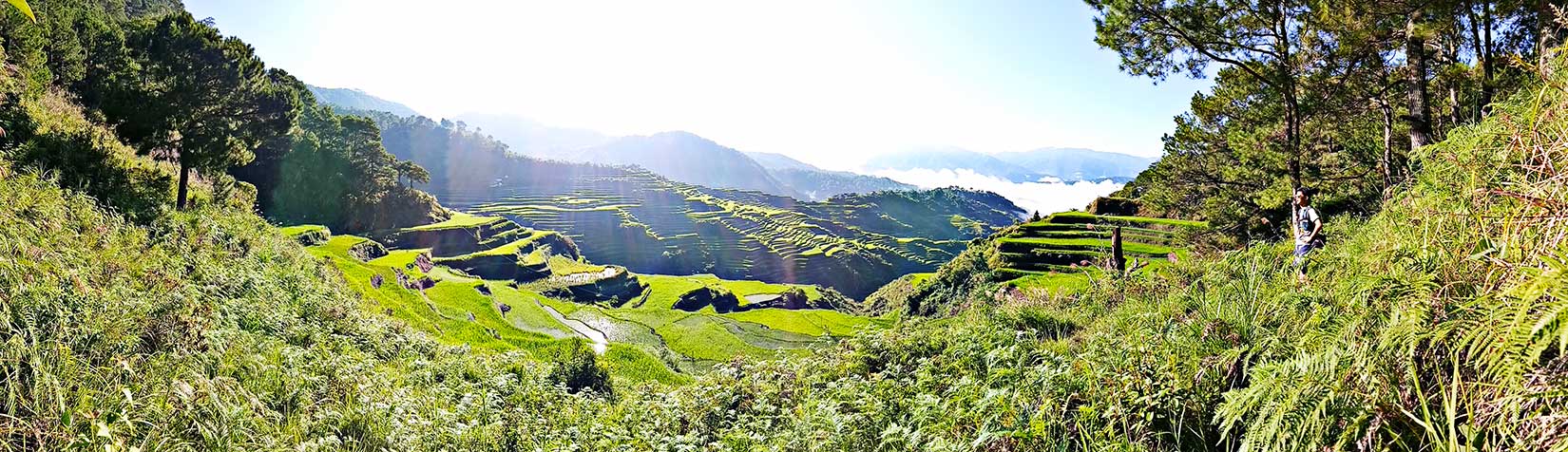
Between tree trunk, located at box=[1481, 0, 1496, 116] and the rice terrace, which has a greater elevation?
tree trunk, located at box=[1481, 0, 1496, 116]

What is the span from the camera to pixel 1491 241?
2.01 meters

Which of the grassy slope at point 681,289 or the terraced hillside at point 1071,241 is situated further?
the grassy slope at point 681,289

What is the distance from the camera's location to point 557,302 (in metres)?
40.6

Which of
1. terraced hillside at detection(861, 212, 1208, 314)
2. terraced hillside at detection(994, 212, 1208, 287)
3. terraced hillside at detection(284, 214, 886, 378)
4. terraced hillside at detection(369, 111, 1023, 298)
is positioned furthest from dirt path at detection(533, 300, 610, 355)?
terraced hillside at detection(369, 111, 1023, 298)

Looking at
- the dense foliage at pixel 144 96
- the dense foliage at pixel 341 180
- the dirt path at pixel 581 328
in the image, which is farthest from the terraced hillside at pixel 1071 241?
the dense foliage at pixel 341 180

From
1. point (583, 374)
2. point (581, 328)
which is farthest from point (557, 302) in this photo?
point (583, 374)

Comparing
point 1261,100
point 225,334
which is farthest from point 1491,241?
point 1261,100

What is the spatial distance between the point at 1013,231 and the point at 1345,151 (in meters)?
23.6

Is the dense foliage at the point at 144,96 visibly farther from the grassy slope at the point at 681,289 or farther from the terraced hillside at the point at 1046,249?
the grassy slope at the point at 681,289

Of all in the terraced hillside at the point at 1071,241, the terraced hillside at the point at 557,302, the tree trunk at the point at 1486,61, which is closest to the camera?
the tree trunk at the point at 1486,61

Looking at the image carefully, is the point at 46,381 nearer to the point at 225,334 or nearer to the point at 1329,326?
the point at 225,334

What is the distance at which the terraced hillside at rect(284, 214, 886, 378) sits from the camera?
17381mm

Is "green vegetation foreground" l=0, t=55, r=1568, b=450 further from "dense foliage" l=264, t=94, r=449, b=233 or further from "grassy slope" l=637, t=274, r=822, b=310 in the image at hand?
"dense foliage" l=264, t=94, r=449, b=233

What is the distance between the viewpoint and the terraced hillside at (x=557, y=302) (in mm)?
17381
